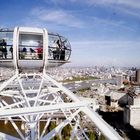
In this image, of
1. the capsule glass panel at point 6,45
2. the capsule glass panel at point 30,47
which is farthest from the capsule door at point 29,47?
the capsule glass panel at point 6,45

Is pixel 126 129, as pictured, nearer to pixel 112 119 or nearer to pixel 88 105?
pixel 112 119

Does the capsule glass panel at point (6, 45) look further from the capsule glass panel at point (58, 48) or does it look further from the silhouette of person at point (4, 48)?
the capsule glass panel at point (58, 48)

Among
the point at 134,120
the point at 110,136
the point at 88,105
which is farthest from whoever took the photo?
the point at 134,120

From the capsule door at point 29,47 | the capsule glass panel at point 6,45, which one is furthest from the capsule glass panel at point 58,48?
the capsule glass panel at point 6,45

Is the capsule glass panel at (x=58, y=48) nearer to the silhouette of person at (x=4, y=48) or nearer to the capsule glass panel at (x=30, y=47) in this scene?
the capsule glass panel at (x=30, y=47)

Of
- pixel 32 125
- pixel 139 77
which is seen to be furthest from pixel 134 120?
pixel 139 77

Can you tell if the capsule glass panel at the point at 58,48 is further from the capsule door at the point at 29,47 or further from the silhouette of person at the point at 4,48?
the silhouette of person at the point at 4,48

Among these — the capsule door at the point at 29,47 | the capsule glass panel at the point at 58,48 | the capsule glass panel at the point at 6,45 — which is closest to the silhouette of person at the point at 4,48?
the capsule glass panel at the point at 6,45
